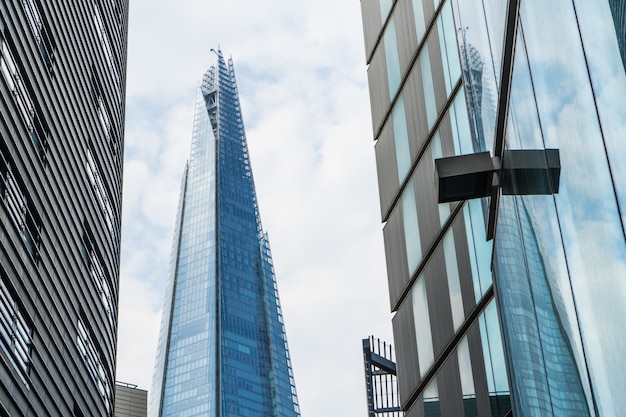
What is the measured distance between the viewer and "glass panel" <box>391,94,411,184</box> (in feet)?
59.5

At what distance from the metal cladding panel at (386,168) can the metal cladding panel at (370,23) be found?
9.54 feet

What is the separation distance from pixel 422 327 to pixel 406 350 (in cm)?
102

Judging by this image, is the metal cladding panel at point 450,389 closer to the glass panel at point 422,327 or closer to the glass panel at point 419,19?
the glass panel at point 422,327

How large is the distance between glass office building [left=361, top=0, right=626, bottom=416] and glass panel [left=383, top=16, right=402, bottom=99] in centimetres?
6

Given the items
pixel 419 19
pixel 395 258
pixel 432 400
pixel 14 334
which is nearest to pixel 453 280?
pixel 432 400

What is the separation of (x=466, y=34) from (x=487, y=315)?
395 centimetres

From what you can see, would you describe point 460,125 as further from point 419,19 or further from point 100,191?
point 100,191

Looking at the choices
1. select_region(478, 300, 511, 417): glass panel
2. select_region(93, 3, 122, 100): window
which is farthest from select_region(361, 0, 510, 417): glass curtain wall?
select_region(93, 3, 122, 100): window

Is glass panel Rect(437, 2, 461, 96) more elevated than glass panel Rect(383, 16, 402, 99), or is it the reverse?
glass panel Rect(383, 16, 402, 99)

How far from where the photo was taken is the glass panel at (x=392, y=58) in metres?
19.6

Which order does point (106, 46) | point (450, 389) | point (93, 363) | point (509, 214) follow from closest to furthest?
point (509, 214)
point (450, 389)
point (93, 363)
point (106, 46)

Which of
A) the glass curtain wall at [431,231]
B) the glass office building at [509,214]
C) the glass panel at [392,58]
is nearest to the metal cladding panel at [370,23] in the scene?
the glass curtain wall at [431,231]

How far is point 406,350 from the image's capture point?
1695 cm

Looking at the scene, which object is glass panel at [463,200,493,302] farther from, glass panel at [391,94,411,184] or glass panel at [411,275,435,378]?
glass panel at [391,94,411,184]
